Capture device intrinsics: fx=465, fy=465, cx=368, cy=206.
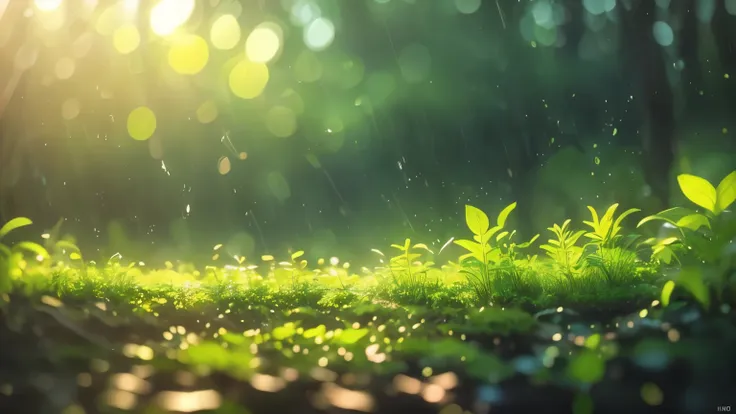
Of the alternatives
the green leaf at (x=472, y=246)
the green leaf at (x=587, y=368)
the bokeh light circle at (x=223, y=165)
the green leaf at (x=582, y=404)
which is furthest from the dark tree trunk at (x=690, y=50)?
the bokeh light circle at (x=223, y=165)

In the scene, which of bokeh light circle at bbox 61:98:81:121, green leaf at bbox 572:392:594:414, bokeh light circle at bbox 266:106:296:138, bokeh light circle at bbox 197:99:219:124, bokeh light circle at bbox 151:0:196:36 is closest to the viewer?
green leaf at bbox 572:392:594:414

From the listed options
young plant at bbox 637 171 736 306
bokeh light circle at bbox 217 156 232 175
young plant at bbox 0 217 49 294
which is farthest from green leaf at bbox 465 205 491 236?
bokeh light circle at bbox 217 156 232 175

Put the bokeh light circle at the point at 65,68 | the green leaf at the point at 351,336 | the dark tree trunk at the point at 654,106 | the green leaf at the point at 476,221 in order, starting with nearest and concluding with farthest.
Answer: the green leaf at the point at 351,336, the green leaf at the point at 476,221, the dark tree trunk at the point at 654,106, the bokeh light circle at the point at 65,68

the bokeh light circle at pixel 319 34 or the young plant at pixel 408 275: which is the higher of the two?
the bokeh light circle at pixel 319 34

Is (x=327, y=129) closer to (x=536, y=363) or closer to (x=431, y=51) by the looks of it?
(x=431, y=51)

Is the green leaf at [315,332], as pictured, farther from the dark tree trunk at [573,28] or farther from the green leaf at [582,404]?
the dark tree trunk at [573,28]

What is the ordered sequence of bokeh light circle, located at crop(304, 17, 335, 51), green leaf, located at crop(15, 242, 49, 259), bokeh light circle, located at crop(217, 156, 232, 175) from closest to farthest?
green leaf, located at crop(15, 242, 49, 259), bokeh light circle, located at crop(304, 17, 335, 51), bokeh light circle, located at crop(217, 156, 232, 175)

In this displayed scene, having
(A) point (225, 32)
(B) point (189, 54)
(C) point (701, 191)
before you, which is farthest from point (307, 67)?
(C) point (701, 191)

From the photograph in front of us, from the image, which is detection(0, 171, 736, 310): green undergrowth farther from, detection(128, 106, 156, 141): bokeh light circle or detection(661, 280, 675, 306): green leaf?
detection(128, 106, 156, 141): bokeh light circle
